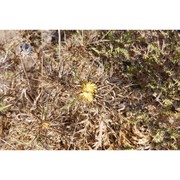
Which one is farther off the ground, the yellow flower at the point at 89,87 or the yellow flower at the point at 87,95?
the yellow flower at the point at 89,87

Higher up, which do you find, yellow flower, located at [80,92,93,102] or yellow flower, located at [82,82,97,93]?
yellow flower, located at [82,82,97,93]

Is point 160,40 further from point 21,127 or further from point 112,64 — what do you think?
point 21,127

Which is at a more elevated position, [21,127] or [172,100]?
[172,100]
